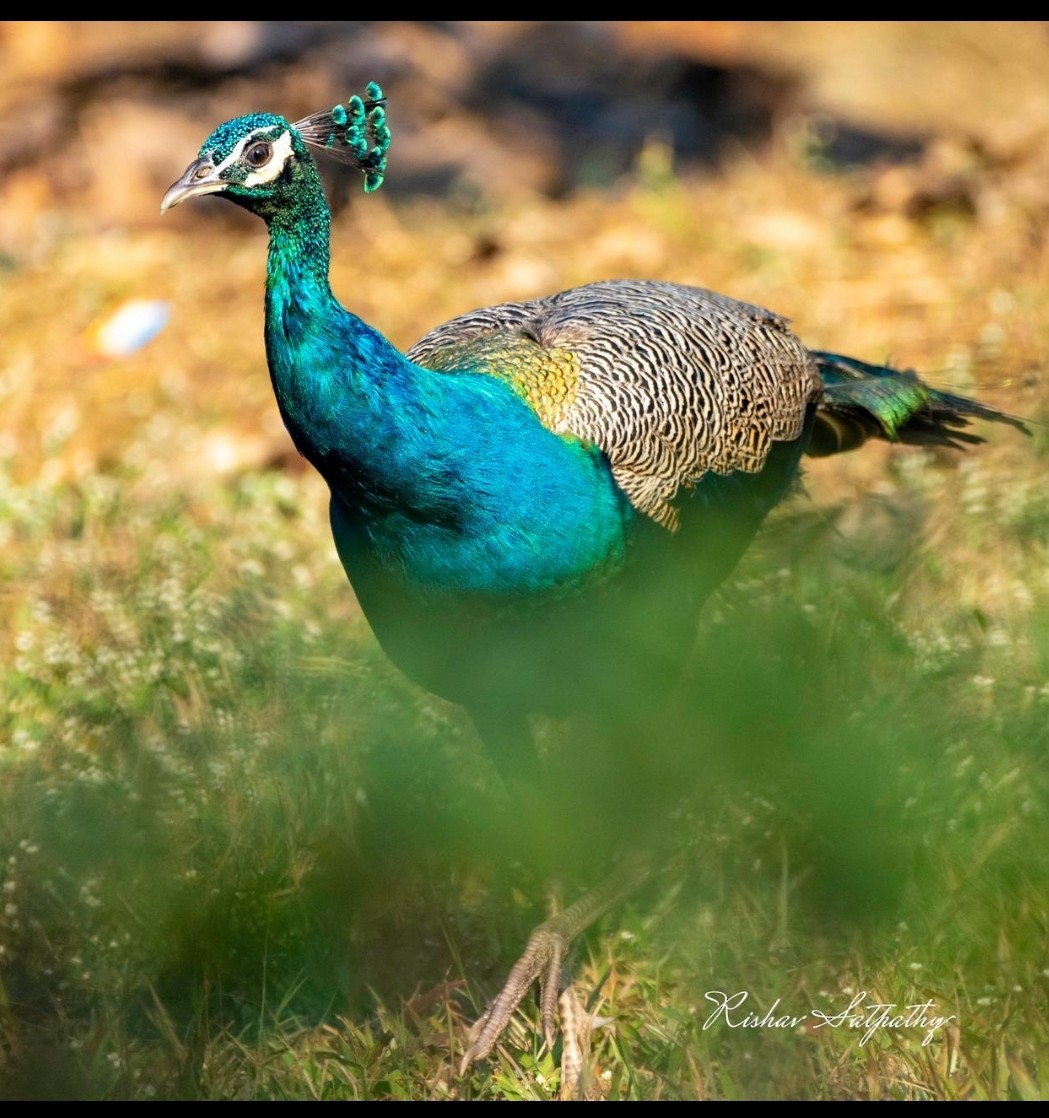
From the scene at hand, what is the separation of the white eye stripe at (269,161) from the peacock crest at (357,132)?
18 centimetres

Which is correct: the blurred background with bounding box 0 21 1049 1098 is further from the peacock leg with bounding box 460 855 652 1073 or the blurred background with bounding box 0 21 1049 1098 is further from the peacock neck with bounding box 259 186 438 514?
the peacock neck with bounding box 259 186 438 514

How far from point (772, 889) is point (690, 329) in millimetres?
1394

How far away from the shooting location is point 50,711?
3938 millimetres

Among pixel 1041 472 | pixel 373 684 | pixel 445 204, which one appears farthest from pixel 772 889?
pixel 445 204

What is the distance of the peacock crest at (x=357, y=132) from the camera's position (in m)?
3.03

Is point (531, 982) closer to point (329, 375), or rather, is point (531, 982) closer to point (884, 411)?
point (329, 375)

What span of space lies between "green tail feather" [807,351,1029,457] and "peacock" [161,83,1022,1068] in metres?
0.28

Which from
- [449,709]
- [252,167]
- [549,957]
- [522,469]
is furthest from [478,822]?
[252,167]

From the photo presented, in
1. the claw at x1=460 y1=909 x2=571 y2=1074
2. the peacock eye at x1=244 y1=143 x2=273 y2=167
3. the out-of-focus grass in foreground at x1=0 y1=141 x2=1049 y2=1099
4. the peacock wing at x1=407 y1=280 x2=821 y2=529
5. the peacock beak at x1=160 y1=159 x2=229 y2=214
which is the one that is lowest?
the claw at x1=460 y1=909 x2=571 y2=1074

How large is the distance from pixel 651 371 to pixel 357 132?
2.96 ft

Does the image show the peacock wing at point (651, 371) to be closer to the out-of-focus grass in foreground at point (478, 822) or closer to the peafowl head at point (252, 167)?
the out-of-focus grass in foreground at point (478, 822)

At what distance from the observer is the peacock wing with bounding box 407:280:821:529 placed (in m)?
3.32

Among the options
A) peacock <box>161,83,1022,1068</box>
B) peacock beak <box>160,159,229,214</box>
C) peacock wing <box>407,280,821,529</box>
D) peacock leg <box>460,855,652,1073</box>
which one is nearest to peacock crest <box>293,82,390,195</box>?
peacock <box>161,83,1022,1068</box>

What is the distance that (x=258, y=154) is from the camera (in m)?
2.78
